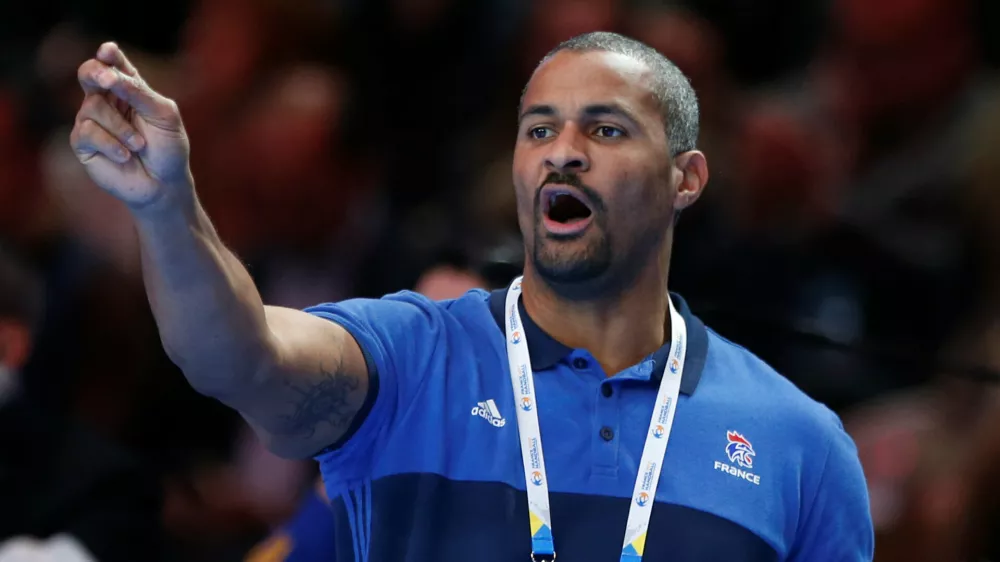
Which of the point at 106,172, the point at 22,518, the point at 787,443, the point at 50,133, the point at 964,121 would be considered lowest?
the point at 22,518

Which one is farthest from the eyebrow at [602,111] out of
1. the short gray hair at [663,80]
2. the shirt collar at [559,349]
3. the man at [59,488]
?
the man at [59,488]

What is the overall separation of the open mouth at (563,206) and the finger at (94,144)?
0.91 metres

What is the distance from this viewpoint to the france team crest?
241 cm

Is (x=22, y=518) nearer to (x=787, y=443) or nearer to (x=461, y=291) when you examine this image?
(x=461, y=291)

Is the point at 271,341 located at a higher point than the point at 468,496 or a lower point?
higher

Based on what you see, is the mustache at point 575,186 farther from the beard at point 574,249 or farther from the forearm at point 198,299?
the forearm at point 198,299

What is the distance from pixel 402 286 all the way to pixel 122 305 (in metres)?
0.92

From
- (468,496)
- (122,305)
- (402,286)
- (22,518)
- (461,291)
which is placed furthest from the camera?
(122,305)

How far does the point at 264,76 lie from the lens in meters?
4.48

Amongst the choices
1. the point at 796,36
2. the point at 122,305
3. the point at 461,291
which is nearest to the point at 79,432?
the point at 122,305

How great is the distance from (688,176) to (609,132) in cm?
27

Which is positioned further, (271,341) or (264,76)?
(264,76)

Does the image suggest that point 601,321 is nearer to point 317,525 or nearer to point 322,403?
point 322,403

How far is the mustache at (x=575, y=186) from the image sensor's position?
2.44 meters
